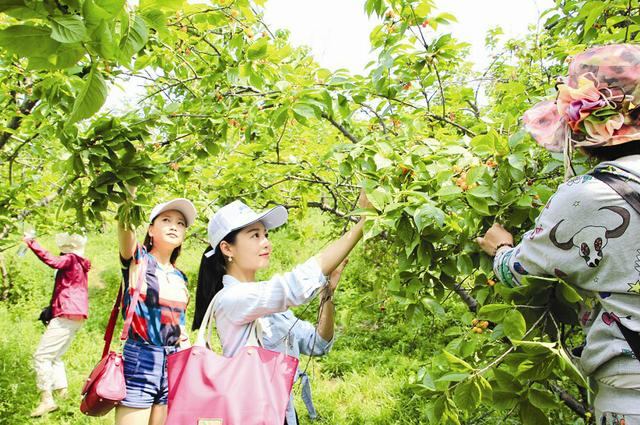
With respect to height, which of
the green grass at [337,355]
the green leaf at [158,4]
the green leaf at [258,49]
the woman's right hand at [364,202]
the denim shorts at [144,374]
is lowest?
the green grass at [337,355]

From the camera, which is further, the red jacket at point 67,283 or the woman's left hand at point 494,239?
the red jacket at point 67,283

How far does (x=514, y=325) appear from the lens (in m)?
1.25

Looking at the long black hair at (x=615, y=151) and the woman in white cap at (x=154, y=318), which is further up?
the long black hair at (x=615, y=151)

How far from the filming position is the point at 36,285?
8727 mm

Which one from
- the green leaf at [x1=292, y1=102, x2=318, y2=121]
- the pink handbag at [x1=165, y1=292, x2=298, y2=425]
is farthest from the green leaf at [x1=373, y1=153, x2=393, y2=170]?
the pink handbag at [x1=165, y1=292, x2=298, y2=425]

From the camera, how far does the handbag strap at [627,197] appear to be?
3.57 feet

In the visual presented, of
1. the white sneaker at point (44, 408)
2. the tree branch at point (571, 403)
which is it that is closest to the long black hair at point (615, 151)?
the tree branch at point (571, 403)

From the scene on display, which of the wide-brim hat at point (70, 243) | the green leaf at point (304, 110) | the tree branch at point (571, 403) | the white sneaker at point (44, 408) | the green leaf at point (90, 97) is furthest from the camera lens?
the wide-brim hat at point (70, 243)

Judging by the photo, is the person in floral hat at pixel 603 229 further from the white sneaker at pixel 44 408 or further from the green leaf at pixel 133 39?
the white sneaker at pixel 44 408

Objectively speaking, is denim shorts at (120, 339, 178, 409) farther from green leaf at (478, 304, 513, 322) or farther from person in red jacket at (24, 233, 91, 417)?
person in red jacket at (24, 233, 91, 417)

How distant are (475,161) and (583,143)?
1.45ft

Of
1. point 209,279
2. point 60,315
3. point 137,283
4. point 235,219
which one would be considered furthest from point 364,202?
point 60,315

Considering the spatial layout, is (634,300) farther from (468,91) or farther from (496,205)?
(468,91)

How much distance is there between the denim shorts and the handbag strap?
2.17 meters
